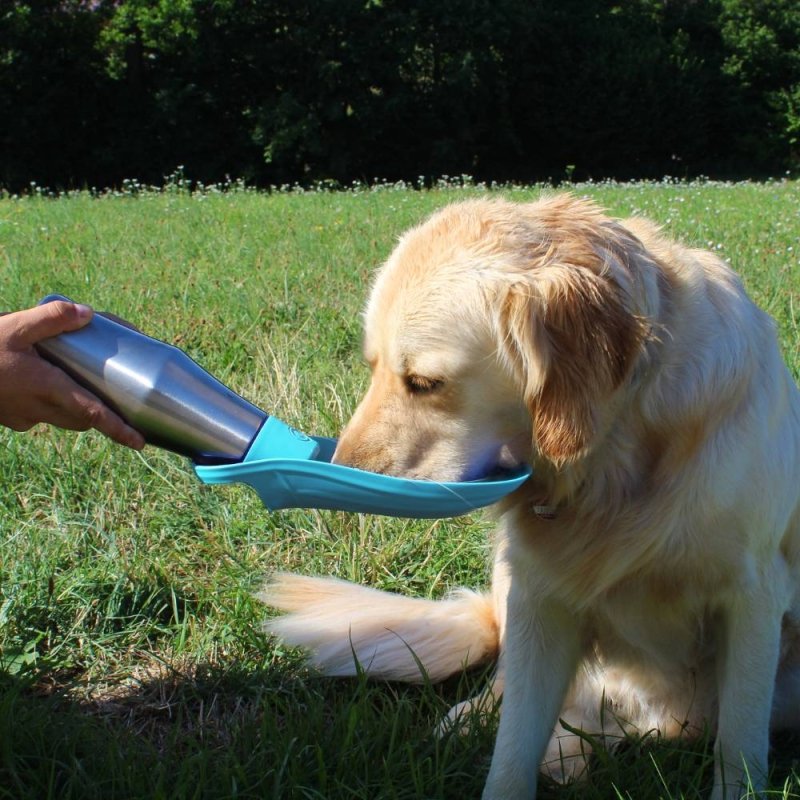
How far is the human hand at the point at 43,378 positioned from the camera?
2.04m

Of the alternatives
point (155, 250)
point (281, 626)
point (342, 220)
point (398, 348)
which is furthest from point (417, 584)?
point (342, 220)

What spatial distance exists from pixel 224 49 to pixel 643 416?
72.6 ft

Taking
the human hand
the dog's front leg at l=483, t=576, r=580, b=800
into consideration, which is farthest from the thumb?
the dog's front leg at l=483, t=576, r=580, b=800

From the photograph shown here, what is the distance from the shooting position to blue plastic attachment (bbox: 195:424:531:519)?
186cm

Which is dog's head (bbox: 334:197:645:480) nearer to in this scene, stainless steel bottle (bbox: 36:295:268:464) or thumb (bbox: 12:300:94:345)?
stainless steel bottle (bbox: 36:295:268:464)

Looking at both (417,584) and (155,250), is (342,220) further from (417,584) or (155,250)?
(417,584)

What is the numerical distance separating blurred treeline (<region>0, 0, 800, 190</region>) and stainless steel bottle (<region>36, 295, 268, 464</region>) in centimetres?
1760

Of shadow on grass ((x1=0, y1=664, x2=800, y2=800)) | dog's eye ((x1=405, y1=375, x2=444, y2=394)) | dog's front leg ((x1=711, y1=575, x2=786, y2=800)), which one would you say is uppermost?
dog's eye ((x1=405, y1=375, x2=444, y2=394))

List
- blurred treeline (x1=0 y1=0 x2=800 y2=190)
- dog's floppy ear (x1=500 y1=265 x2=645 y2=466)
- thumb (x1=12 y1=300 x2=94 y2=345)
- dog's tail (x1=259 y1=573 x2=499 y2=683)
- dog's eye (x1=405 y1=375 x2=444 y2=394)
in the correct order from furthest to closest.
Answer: blurred treeline (x1=0 y1=0 x2=800 y2=190) < dog's tail (x1=259 y1=573 x2=499 y2=683) < thumb (x1=12 y1=300 x2=94 y2=345) < dog's eye (x1=405 y1=375 x2=444 y2=394) < dog's floppy ear (x1=500 y1=265 x2=645 y2=466)

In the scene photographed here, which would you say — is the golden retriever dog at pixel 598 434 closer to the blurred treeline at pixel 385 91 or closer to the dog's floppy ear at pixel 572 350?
the dog's floppy ear at pixel 572 350

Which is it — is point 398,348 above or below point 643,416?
above

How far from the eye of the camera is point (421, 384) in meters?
1.95

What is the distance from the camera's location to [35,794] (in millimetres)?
2037

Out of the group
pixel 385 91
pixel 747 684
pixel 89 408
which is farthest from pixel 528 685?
pixel 385 91
